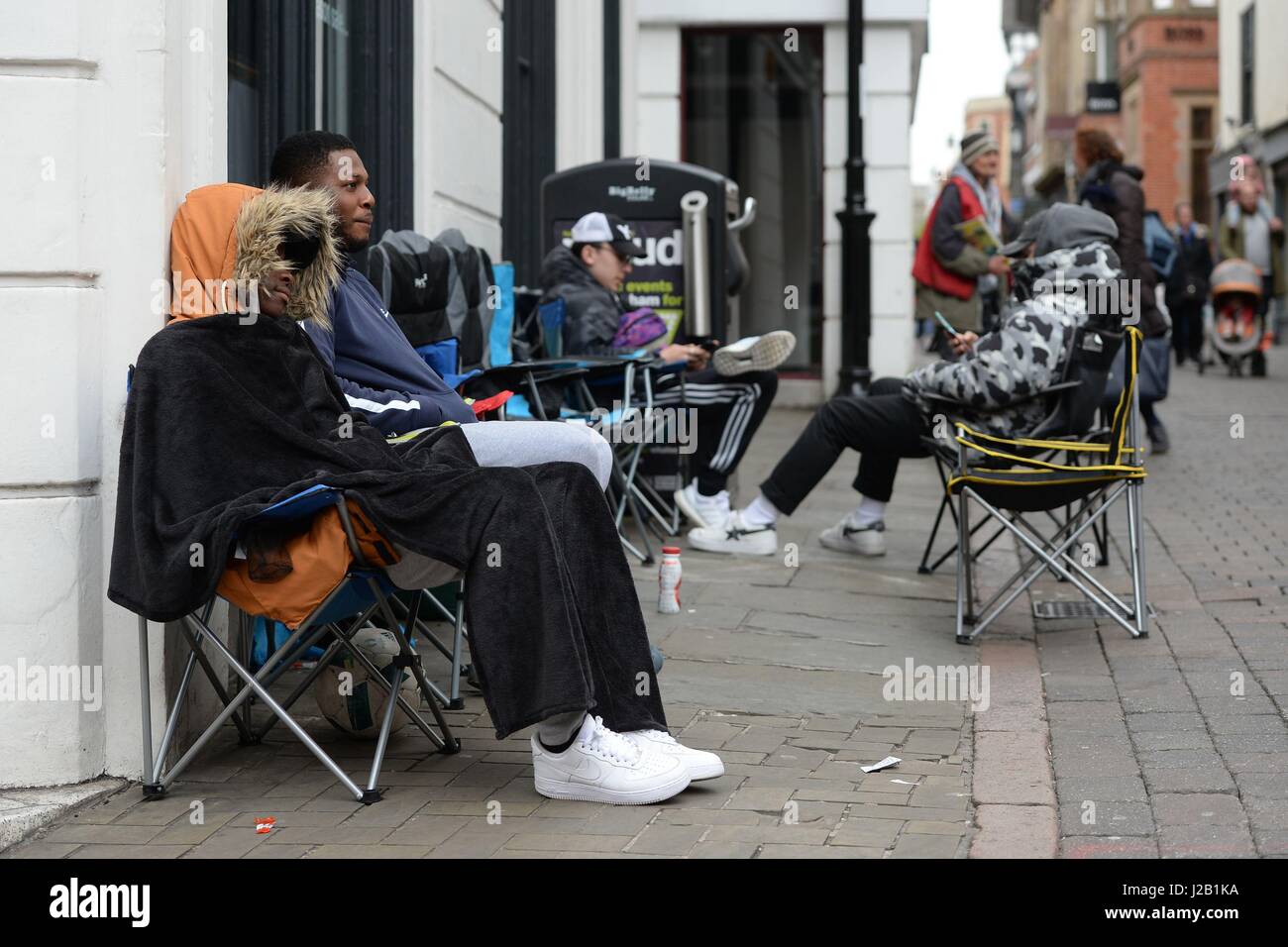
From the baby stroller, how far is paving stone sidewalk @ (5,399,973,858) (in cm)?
1319

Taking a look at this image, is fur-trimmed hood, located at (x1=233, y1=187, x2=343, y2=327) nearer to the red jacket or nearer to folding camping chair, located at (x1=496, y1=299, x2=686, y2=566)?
folding camping chair, located at (x1=496, y1=299, x2=686, y2=566)

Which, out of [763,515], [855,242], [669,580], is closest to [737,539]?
[763,515]

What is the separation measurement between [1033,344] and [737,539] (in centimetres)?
186

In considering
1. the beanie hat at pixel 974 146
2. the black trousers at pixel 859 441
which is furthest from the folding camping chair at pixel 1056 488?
the beanie hat at pixel 974 146

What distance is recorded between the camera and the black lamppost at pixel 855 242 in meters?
14.3

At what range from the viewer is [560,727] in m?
4.31

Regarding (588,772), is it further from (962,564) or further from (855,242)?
(855,242)

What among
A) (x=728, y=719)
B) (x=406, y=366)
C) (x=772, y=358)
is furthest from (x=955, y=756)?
(x=772, y=358)

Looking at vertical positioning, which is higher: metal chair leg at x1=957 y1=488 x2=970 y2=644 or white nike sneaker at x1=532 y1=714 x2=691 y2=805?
metal chair leg at x1=957 y1=488 x2=970 y2=644

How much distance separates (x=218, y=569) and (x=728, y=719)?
1736 mm

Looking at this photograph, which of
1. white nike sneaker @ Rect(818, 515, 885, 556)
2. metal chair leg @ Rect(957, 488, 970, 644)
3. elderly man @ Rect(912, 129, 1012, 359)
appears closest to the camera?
metal chair leg @ Rect(957, 488, 970, 644)

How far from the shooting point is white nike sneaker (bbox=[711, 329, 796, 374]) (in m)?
8.08

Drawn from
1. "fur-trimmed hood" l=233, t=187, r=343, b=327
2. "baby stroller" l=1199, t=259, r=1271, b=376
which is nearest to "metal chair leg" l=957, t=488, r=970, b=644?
"fur-trimmed hood" l=233, t=187, r=343, b=327
